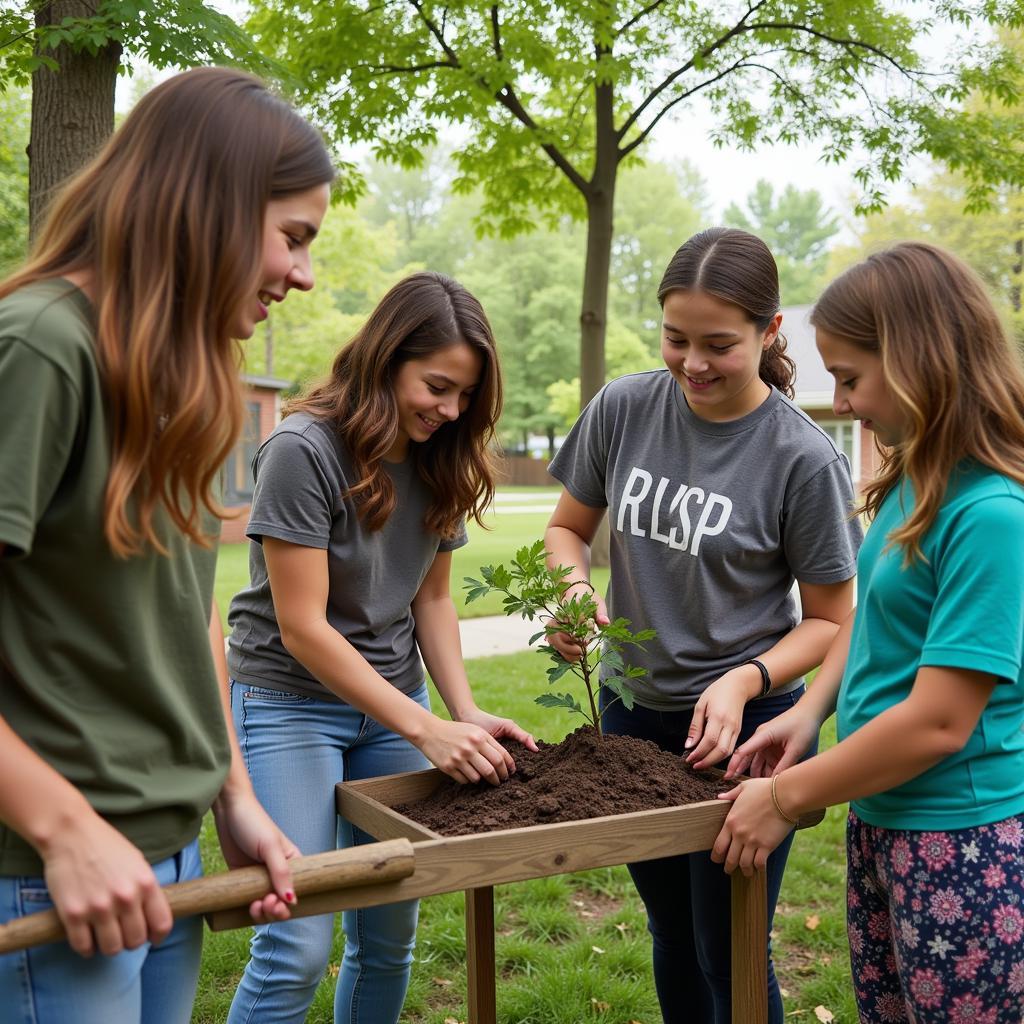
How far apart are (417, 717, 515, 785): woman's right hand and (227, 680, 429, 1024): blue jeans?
0.30m

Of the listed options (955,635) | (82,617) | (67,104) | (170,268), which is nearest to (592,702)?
(955,635)

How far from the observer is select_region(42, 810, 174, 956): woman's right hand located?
53.0 inches

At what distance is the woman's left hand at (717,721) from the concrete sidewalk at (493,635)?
622 centimetres

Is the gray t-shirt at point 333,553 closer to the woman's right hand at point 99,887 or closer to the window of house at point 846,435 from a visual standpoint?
the woman's right hand at point 99,887

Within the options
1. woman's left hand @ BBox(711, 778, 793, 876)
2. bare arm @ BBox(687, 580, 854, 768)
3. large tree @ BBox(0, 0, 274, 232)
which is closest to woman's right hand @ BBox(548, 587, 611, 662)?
bare arm @ BBox(687, 580, 854, 768)

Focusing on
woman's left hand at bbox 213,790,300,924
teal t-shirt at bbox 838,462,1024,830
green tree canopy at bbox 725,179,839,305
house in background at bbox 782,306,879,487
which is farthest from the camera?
green tree canopy at bbox 725,179,839,305

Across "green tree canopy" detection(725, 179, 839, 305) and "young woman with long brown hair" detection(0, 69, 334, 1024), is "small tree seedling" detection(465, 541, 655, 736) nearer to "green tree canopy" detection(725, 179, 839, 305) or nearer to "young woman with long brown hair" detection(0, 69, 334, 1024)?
"young woman with long brown hair" detection(0, 69, 334, 1024)

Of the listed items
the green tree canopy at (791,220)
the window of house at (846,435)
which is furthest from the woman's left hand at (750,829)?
the green tree canopy at (791,220)

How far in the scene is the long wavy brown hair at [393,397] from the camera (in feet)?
8.16

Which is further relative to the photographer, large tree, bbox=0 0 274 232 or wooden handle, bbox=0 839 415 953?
large tree, bbox=0 0 274 232

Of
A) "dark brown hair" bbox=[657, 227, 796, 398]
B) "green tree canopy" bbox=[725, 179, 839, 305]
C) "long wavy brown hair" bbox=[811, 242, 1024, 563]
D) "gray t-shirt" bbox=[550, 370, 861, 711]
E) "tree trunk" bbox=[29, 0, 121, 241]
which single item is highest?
"green tree canopy" bbox=[725, 179, 839, 305]

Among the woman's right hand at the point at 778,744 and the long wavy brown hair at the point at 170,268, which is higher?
the long wavy brown hair at the point at 170,268

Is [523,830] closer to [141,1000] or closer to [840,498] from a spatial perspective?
[141,1000]

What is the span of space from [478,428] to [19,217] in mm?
19203
